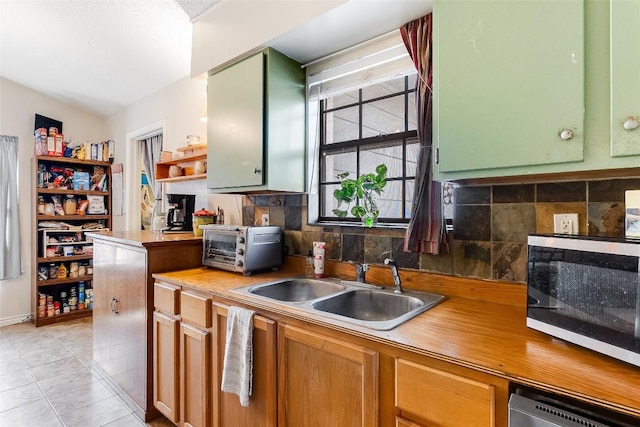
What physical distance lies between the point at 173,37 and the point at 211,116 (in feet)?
2.76

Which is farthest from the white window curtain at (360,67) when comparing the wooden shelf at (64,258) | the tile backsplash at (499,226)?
the wooden shelf at (64,258)

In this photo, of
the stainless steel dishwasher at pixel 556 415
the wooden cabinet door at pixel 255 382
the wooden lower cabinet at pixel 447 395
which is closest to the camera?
the stainless steel dishwasher at pixel 556 415

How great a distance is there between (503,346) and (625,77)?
2.68 feet

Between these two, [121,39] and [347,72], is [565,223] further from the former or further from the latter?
[121,39]

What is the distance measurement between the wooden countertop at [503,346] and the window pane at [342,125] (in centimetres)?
109

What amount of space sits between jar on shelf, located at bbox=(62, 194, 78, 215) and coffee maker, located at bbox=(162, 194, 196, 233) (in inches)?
81.2

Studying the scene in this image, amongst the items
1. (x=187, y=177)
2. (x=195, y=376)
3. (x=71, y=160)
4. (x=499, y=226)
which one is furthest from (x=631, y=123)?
(x=71, y=160)

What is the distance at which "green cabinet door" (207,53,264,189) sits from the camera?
196 centimetres

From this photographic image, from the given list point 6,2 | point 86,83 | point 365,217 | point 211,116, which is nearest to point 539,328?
point 365,217

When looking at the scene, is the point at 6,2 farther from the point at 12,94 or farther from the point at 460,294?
the point at 460,294

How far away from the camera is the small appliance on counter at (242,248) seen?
197 cm

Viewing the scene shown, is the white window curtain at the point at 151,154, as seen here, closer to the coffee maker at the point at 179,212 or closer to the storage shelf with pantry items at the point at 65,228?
the storage shelf with pantry items at the point at 65,228

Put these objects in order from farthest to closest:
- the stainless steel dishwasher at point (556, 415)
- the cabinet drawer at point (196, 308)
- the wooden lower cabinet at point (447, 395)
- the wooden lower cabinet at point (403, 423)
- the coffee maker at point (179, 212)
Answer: the coffee maker at point (179, 212), the cabinet drawer at point (196, 308), the wooden lower cabinet at point (403, 423), the wooden lower cabinet at point (447, 395), the stainless steel dishwasher at point (556, 415)

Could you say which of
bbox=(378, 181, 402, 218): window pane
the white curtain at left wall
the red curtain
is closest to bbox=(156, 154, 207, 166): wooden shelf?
bbox=(378, 181, 402, 218): window pane
